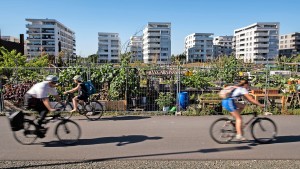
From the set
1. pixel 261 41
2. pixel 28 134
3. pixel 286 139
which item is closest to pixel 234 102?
pixel 286 139

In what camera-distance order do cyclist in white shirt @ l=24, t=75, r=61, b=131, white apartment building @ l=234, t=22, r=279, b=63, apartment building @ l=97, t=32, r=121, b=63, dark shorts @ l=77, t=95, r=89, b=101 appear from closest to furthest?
cyclist in white shirt @ l=24, t=75, r=61, b=131 < dark shorts @ l=77, t=95, r=89, b=101 < white apartment building @ l=234, t=22, r=279, b=63 < apartment building @ l=97, t=32, r=121, b=63

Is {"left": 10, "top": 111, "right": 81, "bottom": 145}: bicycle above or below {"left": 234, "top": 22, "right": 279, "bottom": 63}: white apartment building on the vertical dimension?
below

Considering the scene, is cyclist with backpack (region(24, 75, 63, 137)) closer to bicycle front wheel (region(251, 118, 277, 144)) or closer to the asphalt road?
the asphalt road

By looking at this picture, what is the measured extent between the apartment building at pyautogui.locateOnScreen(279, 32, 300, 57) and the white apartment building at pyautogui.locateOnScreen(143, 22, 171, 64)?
50.7m

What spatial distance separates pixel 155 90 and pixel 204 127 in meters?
4.46

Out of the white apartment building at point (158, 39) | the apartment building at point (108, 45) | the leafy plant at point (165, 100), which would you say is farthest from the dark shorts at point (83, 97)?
the apartment building at point (108, 45)

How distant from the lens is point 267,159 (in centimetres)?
577

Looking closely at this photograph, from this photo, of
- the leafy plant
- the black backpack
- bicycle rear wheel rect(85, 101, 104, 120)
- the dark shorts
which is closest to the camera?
the black backpack

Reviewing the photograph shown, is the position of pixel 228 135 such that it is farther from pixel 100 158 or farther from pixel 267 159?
pixel 100 158

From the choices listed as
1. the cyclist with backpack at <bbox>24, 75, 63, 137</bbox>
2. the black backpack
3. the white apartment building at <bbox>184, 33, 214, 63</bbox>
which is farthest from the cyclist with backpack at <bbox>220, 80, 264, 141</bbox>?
the white apartment building at <bbox>184, 33, 214, 63</bbox>

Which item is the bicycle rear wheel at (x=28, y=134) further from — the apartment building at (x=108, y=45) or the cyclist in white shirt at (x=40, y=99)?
the apartment building at (x=108, y=45)

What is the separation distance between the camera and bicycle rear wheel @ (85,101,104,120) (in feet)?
33.1

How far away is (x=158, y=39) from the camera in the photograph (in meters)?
115

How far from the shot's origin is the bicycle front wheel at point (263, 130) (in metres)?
6.92
